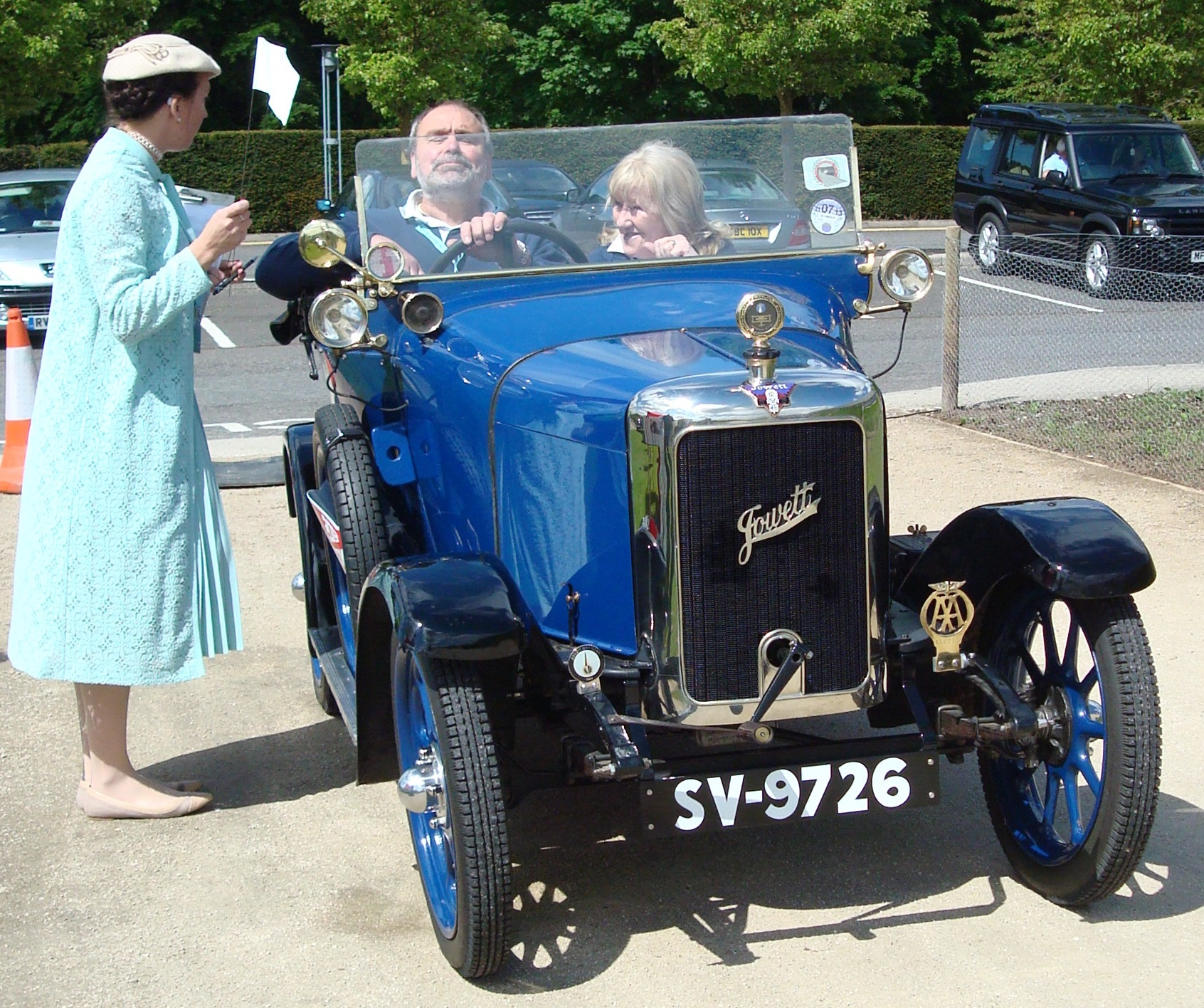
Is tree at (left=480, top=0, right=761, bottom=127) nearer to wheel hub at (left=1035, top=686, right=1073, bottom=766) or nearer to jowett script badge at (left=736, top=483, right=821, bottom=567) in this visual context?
wheel hub at (left=1035, top=686, right=1073, bottom=766)

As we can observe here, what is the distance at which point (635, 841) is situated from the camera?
3.69 metres

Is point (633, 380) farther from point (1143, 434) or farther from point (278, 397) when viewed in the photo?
point (278, 397)

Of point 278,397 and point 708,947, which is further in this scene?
point 278,397

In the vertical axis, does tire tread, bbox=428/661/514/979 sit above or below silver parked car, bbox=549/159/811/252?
below

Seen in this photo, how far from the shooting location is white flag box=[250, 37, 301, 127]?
441 cm

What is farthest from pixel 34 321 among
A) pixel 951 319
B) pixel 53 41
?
pixel 53 41

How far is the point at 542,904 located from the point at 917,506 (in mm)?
4001

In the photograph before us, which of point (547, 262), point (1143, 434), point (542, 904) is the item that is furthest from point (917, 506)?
point (542, 904)

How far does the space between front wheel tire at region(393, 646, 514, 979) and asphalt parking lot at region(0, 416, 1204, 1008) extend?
0.49 ft

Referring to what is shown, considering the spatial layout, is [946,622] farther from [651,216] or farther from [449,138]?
[449,138]

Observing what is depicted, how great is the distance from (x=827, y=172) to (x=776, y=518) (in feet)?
5.57

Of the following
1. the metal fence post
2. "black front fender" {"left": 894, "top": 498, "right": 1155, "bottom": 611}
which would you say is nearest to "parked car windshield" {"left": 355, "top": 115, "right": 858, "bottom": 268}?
"black front fender" {"left": 894, "top": 498, "right": 1155, "bottom": 611}

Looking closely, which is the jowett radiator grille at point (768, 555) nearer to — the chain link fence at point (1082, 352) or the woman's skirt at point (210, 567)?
the woman's skirt at point (210, 567)

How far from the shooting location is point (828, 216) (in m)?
4.18
